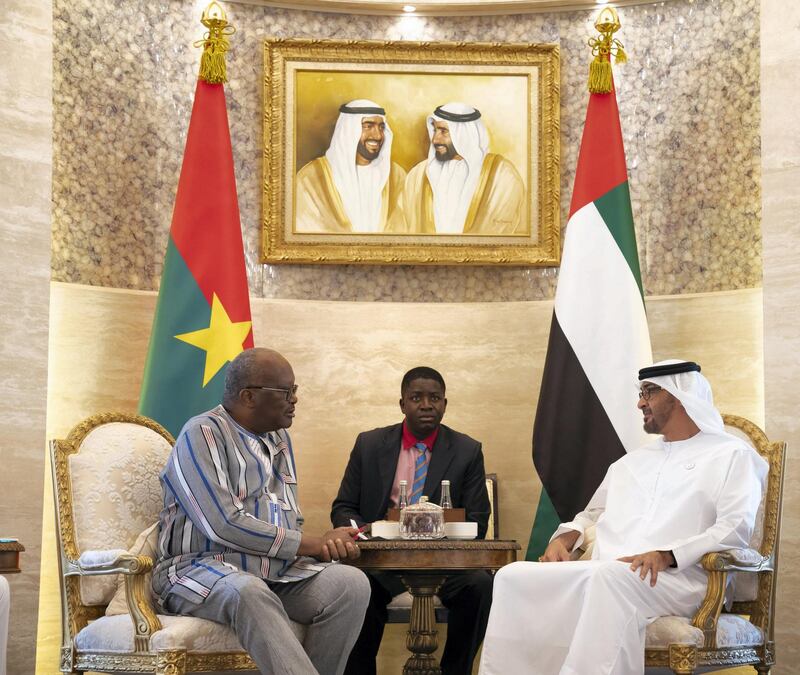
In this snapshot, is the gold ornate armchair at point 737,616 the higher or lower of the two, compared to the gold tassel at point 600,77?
lower

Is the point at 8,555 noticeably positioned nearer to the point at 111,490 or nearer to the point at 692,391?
the point at 111,490

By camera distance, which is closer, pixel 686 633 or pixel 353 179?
pixel 686 633

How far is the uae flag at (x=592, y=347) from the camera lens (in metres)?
5.89

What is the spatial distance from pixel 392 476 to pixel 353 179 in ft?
5.81

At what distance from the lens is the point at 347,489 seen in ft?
19.3

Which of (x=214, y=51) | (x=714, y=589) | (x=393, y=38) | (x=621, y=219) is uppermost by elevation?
(x=393, y=38)

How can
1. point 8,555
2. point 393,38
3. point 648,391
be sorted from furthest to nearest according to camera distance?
point 393,38, point 648,391, point 8,555

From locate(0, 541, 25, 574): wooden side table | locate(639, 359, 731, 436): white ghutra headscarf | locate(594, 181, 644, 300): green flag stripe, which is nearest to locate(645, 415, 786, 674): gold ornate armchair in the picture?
locate(639, 359, 731, 436): white ghutra headscarf

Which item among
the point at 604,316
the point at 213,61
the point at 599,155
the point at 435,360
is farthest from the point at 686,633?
the point at 213,61

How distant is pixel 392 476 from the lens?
5.82 metres

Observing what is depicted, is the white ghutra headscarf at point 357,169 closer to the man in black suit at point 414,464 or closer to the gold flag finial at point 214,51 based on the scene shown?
the gold flag finial at point 214,51

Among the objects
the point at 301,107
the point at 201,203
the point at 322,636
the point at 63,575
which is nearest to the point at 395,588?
the point at 322,636

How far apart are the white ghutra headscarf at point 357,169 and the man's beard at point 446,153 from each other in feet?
0.86

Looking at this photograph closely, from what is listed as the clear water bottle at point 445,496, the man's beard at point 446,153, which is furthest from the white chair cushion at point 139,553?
the man's beard at point 446,153
